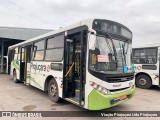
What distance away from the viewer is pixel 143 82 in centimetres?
937

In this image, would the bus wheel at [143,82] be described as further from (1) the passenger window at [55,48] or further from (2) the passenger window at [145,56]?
(1) the passenger window at [55,48]

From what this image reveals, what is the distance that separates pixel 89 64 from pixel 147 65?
19.8ft

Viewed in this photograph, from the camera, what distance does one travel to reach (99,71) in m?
4.21

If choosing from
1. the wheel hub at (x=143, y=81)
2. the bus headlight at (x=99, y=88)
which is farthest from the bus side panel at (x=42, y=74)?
the wheel hub at (x=143, y=81)

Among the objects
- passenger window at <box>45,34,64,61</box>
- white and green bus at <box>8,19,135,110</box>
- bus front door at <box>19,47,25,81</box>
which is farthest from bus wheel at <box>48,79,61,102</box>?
bus front door at <box>19,47,25,81</box>

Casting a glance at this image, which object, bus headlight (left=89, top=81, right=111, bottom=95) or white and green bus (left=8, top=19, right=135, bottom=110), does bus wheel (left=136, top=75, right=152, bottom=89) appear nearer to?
white and green bus (left=8, top=19, right=135, bottom=110)

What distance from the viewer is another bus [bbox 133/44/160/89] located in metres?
8.66

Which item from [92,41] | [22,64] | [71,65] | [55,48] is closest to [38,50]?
[55,48]

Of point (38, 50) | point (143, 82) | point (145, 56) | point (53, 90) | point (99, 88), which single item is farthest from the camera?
point (143, 82)

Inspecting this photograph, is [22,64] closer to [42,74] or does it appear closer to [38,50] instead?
[38,50]

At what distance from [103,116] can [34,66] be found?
4.21 m

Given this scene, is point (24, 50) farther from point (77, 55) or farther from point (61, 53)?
point (77, 55)

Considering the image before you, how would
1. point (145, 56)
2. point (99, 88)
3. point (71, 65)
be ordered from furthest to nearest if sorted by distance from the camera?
point (145, 56) < point (71, 65) < point (99, 88)

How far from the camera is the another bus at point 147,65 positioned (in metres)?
8.66
